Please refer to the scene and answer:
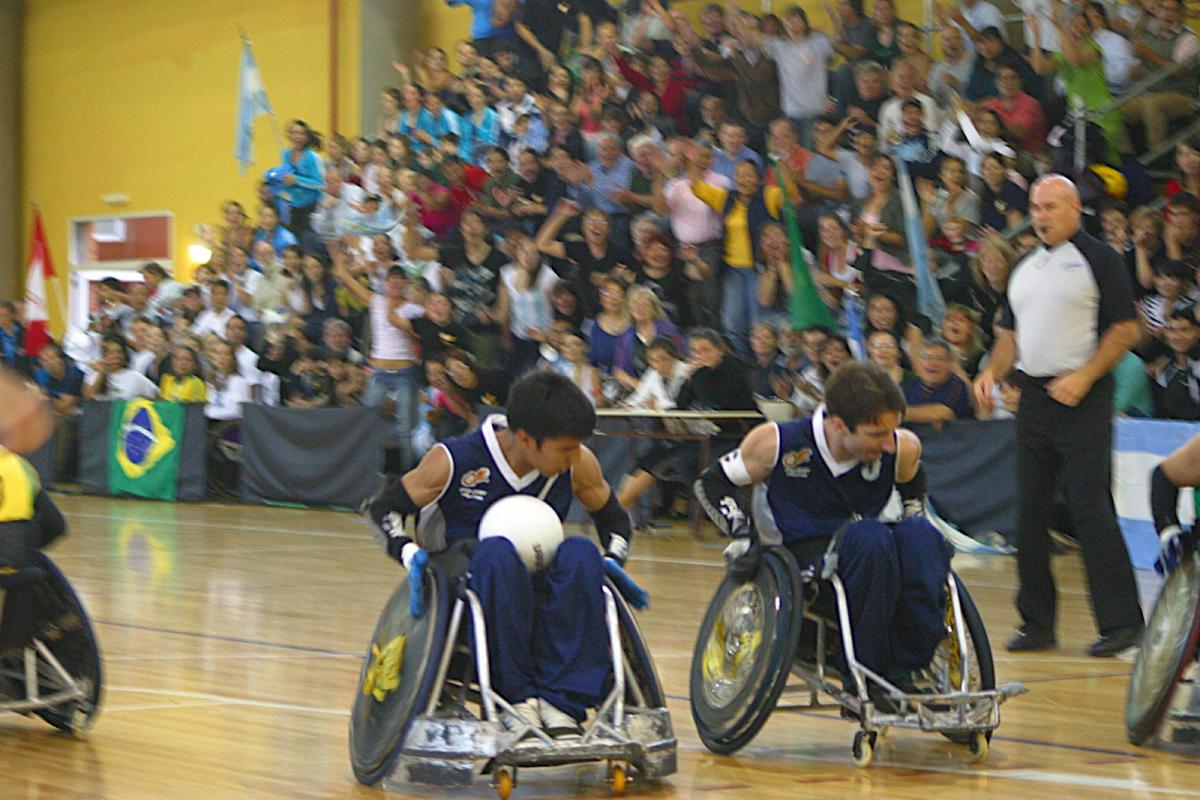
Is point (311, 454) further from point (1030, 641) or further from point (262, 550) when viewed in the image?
point (1030, 641)

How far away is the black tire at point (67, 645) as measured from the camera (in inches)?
246

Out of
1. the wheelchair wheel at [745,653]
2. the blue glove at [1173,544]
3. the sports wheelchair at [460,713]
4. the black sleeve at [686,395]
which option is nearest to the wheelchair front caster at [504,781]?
the sports wheelchair at [460,713]

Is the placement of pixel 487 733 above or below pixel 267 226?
below

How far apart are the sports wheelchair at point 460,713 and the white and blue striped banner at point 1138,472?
6.88 m

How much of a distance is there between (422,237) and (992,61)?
19.1 feet

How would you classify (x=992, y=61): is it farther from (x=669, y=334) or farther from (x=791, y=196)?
(x=669, y=334)

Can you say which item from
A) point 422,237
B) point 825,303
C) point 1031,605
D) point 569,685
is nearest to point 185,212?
point 422,237

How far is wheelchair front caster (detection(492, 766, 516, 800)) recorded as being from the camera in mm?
5113

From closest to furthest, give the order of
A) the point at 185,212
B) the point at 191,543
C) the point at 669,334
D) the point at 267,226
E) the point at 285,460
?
the point at 191,543 < the point at 669,334 < the point at 285,460 < the point at 267,226 < the point at 185,212

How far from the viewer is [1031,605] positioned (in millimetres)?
8211

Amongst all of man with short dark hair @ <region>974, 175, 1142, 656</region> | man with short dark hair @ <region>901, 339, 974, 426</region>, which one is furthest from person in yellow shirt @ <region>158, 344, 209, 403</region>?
man with short dark hair @ <region>974, 175, 1142, 656</region>

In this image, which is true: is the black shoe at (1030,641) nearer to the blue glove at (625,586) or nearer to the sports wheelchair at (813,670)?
the sports wheelchair at (813,670)

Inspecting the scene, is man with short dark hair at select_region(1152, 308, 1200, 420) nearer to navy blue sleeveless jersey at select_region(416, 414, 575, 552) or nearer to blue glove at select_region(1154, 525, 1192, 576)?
blue glove at select_region(1154, 525, 1192, 576)

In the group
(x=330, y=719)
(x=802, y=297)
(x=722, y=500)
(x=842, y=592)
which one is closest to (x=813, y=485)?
(x=722, y=500)
